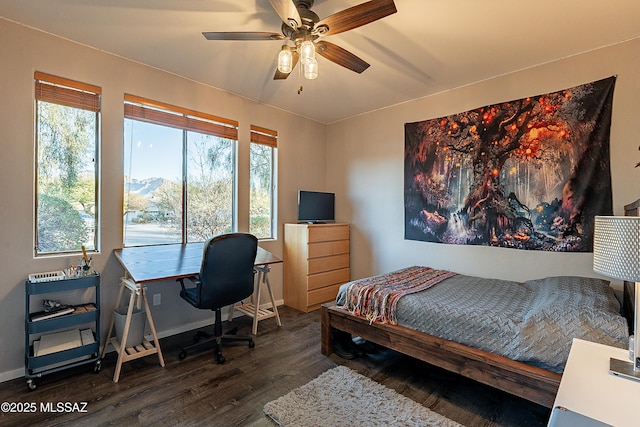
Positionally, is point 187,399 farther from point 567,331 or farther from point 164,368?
point 567,331

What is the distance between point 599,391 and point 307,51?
2113 mm

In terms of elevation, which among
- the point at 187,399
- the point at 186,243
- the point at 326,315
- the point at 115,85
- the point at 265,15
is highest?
the point at 265,15

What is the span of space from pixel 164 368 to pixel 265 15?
2.84 metres

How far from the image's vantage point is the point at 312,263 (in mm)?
3734

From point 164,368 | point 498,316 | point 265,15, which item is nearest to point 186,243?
point 164,368

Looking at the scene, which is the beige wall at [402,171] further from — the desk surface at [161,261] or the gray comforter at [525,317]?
the desk surface at [161,261]

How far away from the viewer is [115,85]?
263cm

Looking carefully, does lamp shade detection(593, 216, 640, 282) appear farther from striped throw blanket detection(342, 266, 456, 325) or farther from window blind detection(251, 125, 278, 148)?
window blind detection(251, 125, 278, 148)

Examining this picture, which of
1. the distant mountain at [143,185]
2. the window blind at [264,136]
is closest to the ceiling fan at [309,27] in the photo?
the distant mountain at [143,185]

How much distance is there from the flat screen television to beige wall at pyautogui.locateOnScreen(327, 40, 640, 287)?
0.19m

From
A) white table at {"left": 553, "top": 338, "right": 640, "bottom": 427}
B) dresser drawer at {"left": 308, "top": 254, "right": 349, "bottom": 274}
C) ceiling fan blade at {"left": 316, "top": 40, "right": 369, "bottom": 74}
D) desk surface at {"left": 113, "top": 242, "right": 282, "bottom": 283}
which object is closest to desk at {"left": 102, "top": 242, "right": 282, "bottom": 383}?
desk surface at {"left": 113, "top": 242, "right": 282, "bottom": 283}

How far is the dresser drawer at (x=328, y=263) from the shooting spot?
3.74m

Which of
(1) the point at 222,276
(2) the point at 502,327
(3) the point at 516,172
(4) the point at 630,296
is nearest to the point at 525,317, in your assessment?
(2) the point at 502,327

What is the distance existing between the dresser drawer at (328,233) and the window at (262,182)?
23.5 inches
